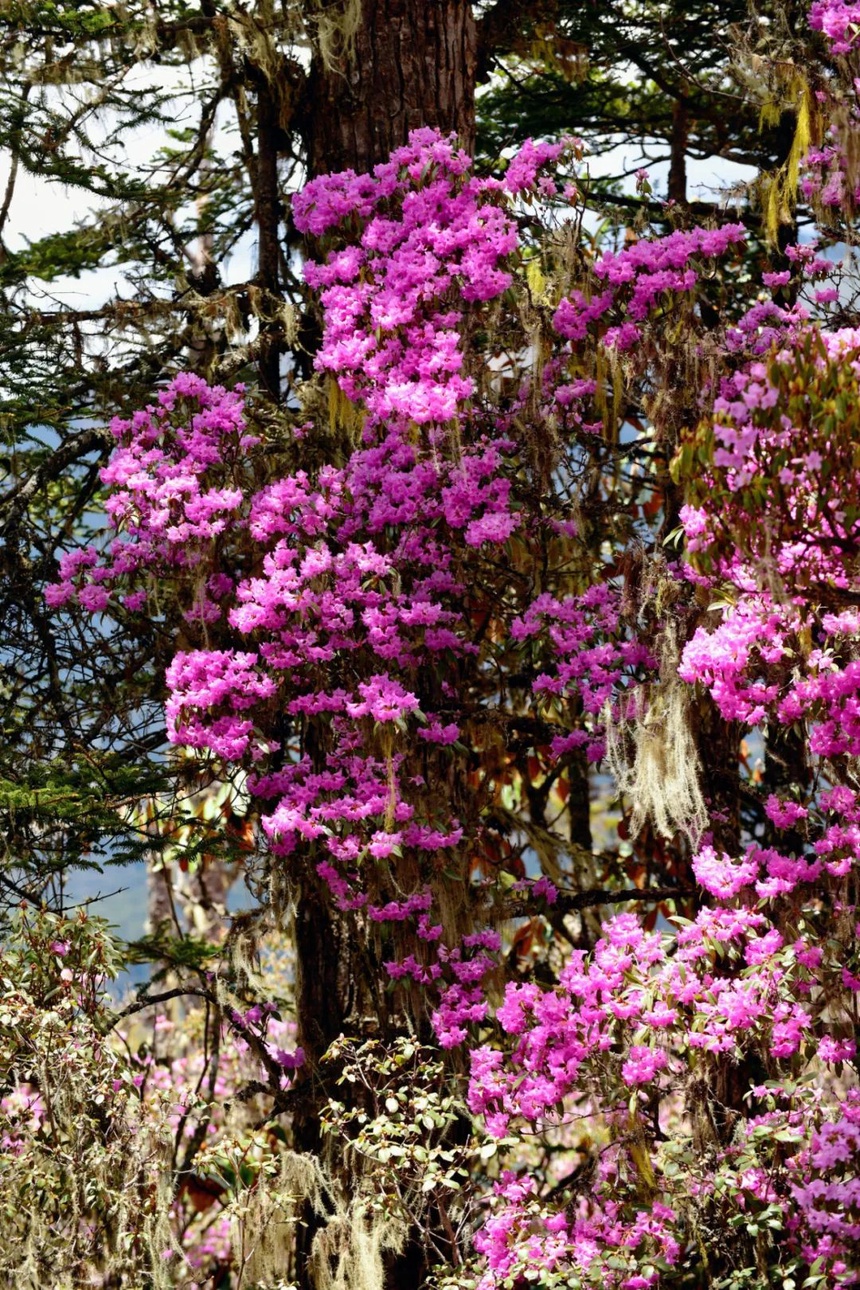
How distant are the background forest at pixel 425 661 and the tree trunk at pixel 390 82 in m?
0.02

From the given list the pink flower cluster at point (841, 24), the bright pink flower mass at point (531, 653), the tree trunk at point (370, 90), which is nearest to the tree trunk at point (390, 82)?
the tree trunk at point (370, 90)

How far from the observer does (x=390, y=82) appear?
759 cm

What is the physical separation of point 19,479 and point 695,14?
533 cm

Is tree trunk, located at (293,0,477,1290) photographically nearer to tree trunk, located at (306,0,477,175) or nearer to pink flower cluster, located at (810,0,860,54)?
tree trunk, located at (306,0,477,175)

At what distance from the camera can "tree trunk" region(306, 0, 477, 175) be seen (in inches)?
298

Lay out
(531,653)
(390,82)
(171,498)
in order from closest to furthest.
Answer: (171,498)
(531,653)
(390,82)

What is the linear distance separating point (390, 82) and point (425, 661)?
2.95 m

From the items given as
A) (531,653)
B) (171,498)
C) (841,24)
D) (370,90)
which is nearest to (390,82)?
(370,90)

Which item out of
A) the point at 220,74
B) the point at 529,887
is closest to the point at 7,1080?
the point at 529,887

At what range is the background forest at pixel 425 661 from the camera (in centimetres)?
562

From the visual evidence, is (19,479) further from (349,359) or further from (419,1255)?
(419,1255)

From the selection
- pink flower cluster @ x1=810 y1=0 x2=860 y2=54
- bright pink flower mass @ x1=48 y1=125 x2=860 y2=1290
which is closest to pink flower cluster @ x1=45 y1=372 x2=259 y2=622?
bright pink flower mass @ x1=48 y1=125 x2=860 y2=1290

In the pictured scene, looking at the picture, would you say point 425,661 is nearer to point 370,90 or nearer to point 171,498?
point 171,498

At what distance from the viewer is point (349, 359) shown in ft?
22.3
